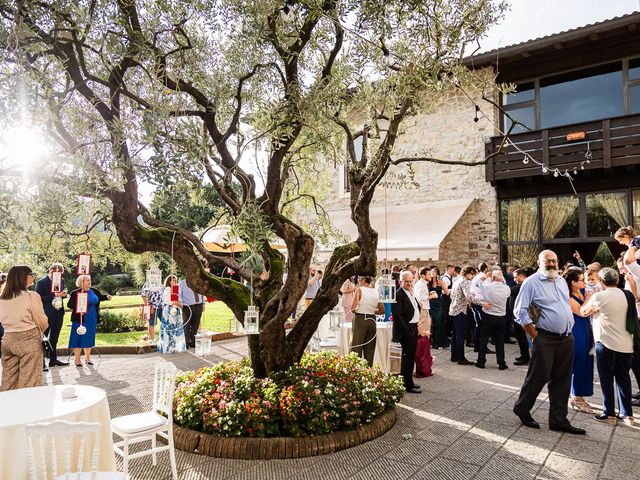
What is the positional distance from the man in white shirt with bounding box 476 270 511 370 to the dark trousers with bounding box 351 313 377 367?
253 centimetres

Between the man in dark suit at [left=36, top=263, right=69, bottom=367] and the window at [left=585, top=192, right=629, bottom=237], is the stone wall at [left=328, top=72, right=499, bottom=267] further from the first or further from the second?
the man in dark suit at [left=36, top=263, right=69, bottom=367]

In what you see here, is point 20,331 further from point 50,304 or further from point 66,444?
point 66,444

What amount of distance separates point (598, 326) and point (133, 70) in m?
6.51

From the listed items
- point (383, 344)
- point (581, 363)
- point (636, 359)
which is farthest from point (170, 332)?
point (636, 359)

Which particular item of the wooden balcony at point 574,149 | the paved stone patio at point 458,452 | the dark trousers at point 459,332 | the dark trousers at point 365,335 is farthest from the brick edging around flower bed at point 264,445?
the wooden balcony at point 574,149

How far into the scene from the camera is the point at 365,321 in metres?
7.89

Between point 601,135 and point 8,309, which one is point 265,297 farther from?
point 601,135

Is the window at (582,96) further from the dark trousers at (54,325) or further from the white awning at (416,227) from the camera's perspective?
the dark trousers at (54,325)

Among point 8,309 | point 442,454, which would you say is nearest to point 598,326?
point 442,454

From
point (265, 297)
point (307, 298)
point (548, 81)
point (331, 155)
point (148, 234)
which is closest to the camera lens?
point (148, 234)

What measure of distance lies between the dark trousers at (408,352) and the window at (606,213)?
873 centimetres

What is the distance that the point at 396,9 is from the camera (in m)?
4.70

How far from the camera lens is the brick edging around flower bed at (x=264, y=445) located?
4867mm

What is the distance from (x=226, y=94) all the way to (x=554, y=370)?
512 cm
